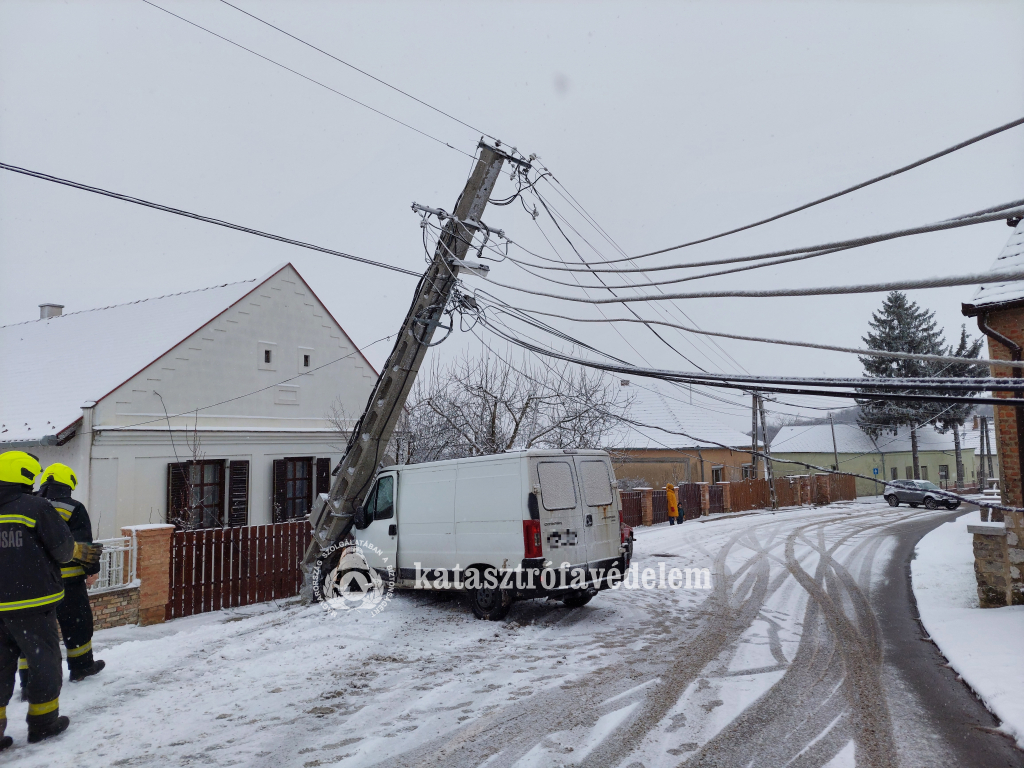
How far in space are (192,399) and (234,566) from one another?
19.3 ft

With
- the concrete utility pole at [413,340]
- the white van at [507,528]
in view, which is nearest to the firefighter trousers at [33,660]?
the white van at [507,528]

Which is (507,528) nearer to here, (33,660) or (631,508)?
(33,660)

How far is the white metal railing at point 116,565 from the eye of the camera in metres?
8.84

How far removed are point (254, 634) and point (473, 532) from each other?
A: 3.10m

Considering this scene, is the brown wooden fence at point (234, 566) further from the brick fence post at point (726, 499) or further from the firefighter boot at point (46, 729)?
the brick fence post at point (726, 499)

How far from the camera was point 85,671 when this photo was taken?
20.5 feet

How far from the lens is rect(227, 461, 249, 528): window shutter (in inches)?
608

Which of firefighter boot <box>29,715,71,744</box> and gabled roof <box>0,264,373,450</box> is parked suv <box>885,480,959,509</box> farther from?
firefighter boot <box>29,715,71,744</box>

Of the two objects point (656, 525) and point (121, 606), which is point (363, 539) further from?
point (656, 525)

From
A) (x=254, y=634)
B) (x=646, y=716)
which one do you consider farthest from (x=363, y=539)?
(x=646, y=716)

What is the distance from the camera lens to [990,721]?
16.4ft

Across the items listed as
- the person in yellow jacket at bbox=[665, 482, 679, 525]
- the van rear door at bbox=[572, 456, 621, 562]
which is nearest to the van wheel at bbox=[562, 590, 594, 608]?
the van rear door at bbox=[572, 456, 621, 562]

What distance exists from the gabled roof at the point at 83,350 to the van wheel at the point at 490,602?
31.3 feet

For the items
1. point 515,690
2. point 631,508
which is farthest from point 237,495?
point 631,508
